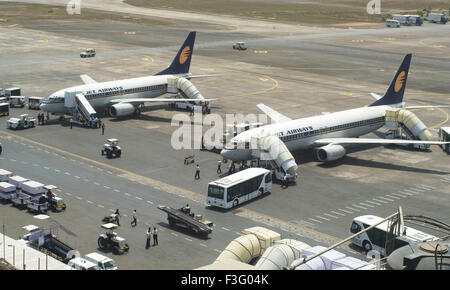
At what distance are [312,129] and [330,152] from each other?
14.2 feet

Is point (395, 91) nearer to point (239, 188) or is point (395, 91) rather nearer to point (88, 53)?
point (239, 188)

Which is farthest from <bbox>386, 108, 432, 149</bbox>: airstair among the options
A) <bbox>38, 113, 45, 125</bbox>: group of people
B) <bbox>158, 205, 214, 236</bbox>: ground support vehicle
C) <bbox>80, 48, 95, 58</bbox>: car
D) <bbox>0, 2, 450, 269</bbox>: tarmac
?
<bbox>80, 48, 95, 58</bbox>: car

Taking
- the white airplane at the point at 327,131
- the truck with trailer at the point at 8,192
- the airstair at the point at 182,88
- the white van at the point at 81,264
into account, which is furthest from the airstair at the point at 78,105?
the white van at the point at 81,264

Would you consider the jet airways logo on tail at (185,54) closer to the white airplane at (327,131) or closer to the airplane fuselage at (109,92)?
the airplane fuselage at (109,92)

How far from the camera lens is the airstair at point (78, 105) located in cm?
10781

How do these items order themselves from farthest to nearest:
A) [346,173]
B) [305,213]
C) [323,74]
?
[323,74], [346,173], [305,213]

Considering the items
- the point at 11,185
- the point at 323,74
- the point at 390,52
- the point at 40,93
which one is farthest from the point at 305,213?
the point at 390,52

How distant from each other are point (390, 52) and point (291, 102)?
3108 inches

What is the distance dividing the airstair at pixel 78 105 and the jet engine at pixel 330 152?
38702 mm

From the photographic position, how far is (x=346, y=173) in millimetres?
87438

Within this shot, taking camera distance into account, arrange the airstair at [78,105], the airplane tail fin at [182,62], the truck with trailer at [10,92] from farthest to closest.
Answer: the airplane tail fin at [182,62], the truck with trailer at [10,92], the airstair at [78,105]
